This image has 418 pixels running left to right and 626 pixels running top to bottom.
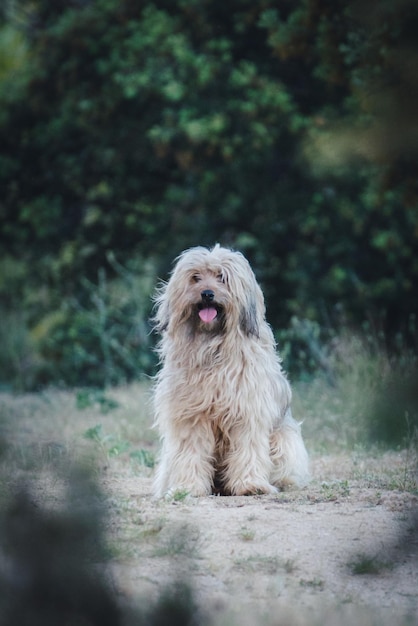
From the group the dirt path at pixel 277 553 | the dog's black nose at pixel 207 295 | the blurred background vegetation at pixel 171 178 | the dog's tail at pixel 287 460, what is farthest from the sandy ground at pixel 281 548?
the blurred background vegetation at pixel 171 178

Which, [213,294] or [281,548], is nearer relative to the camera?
[281,548]

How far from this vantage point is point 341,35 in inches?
549

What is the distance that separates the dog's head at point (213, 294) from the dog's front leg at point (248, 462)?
0.68 meters

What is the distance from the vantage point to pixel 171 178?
18625 mm

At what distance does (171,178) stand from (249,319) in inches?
450

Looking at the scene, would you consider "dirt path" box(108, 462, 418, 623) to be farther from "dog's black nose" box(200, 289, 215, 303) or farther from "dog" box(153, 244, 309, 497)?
"dog's black nose" box(200, 289, 215, 303)

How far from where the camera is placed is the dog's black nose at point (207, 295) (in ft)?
24.0

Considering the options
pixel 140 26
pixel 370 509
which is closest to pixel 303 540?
pixel 370 509

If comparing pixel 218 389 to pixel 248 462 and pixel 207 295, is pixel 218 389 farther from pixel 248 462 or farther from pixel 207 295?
pixel 207 295

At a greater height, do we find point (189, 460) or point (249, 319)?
point (249, 319)

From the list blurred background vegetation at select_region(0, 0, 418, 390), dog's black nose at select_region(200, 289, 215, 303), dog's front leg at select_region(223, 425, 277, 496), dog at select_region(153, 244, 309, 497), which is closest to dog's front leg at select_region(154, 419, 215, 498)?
dog at select_region(153, 244, 309, 497)

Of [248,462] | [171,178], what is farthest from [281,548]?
[171,178]

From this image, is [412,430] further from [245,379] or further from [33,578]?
[33,578]

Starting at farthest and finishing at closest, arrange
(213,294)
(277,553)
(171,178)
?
(171,178) < (213,294) < (277,553)
